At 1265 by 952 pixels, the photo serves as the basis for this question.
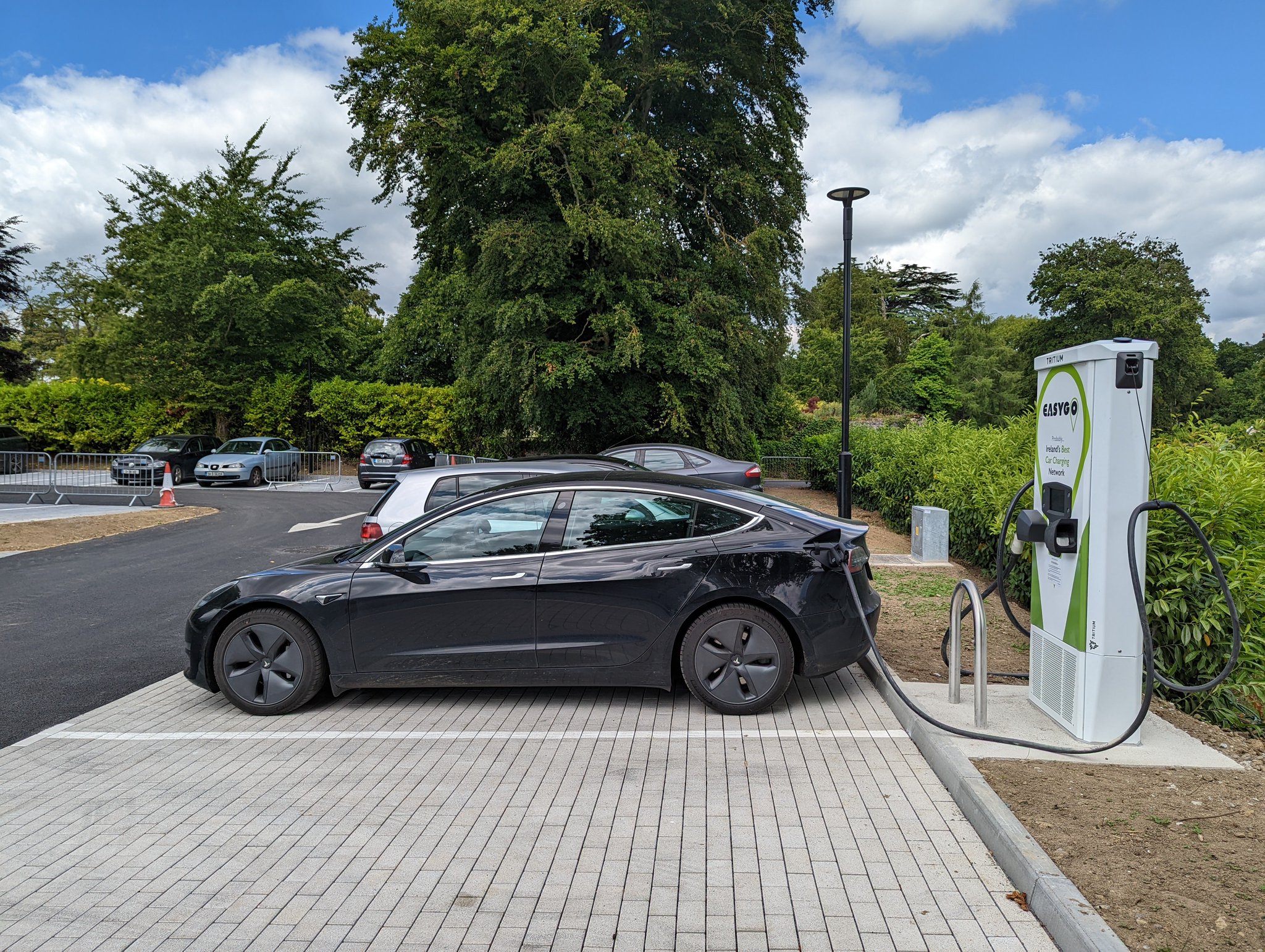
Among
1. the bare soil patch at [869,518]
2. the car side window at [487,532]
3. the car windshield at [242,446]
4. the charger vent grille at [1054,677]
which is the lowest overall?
Answer: the bare soil patch at [869,518]

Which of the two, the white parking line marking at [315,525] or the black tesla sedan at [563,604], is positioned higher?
the black tesla sedan at [563,604]

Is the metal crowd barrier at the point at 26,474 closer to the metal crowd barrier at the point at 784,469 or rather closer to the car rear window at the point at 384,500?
the car rear window at the point at 384,500

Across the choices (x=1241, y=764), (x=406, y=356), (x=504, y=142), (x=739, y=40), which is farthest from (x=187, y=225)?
(x=1241, y=764)

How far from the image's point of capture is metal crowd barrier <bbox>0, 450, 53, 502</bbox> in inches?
904

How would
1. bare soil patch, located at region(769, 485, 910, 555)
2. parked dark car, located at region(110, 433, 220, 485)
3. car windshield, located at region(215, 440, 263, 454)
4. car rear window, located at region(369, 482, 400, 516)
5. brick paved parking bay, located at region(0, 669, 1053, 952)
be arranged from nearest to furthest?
brick paved parking bay, located at region(0, 669, 1053, 952), car rear window, located at region(369, 482, 400, 516), bare soil patch, located at region(769, 485, 910, 555), parked dark car, located at region(110, 433, 220, 485), car windshield, located at region(215, 440, 263, 454)

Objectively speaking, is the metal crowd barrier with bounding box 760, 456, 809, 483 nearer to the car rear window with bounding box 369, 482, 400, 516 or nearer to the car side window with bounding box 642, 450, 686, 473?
the car side window with bounding box 642, 450, 686, 473

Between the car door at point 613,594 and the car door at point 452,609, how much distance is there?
0.41 ft

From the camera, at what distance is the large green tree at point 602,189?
21.3m

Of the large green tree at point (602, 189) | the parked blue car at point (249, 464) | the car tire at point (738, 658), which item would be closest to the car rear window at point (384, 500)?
the car tire at point (738, 658)

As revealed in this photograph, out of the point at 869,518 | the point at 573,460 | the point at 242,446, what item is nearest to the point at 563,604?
the point at 573,460

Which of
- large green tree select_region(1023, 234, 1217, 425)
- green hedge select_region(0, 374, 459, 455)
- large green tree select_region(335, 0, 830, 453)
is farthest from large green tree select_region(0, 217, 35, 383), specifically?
large green tree select_region(1023, 234, 1217, 425)

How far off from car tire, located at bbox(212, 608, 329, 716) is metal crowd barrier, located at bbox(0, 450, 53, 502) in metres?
20.7

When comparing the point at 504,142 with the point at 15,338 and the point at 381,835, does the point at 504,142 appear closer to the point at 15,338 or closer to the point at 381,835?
the point at 381,835

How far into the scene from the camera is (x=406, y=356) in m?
38.3
